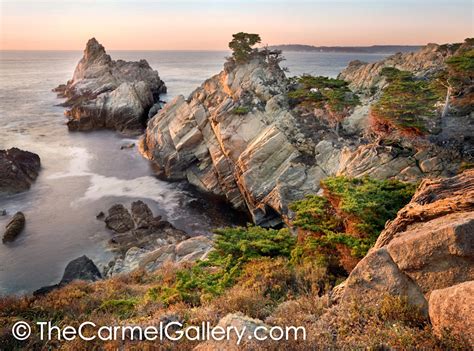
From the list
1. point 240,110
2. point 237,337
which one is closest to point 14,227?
point 240,110

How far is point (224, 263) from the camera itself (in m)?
12.9

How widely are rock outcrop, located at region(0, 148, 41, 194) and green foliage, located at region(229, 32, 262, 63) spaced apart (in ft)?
83.2

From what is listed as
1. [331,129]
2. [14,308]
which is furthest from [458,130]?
[14,308]

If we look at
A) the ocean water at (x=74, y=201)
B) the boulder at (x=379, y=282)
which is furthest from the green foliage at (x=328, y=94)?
the boulder at (x=379, y=282)

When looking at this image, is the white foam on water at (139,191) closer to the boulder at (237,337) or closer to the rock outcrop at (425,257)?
the boulder at (237,337)

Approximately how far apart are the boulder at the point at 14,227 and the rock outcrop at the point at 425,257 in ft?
83.3

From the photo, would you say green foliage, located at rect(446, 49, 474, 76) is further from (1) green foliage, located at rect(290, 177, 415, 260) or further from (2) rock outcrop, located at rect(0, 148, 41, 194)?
(2) rock outcrop, located at rect(0, 148, 41, 194)

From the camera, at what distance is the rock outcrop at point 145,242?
20188 millimetres

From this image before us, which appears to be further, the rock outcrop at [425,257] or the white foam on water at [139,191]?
the white foam on water at [139,191]

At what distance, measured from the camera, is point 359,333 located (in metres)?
6.15

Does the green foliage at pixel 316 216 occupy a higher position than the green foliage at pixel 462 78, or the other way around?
the green foliage at pixel 462 78

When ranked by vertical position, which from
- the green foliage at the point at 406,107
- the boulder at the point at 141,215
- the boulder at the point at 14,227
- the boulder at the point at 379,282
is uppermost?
the green foliage at the point at 406,107

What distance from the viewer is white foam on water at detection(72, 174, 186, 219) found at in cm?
3158

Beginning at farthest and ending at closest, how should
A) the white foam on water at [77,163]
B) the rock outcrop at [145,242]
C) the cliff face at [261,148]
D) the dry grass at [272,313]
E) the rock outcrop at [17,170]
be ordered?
the white foam on water at [77,163]
the rock outcrop at [17,170]
the cliff face at [261,148]
the rock outcrop at [145,242]
the dry grass at [272,313]
